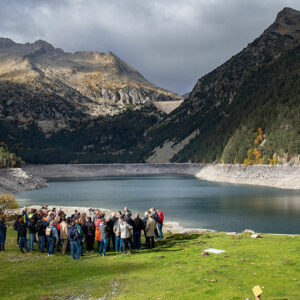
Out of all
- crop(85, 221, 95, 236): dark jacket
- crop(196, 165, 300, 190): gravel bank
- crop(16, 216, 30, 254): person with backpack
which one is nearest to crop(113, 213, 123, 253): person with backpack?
crop(85, 221, 95, 236): dark jacket

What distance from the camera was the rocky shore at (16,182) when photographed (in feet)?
344

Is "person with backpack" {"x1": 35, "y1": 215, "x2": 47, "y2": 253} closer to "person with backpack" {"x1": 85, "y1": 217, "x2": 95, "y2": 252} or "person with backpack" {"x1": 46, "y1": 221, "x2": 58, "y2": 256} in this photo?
"person with backpack" {"x1": 46, "y1": 221, "x2": 58, "y2": 256}

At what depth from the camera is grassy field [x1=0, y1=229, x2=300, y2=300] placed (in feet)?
51.0

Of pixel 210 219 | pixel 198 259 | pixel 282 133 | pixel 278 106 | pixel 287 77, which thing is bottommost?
pixel 210 219

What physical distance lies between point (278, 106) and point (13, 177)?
98878mm

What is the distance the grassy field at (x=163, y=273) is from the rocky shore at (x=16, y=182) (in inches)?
3237

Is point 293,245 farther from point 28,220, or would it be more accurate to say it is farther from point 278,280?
point 28,220

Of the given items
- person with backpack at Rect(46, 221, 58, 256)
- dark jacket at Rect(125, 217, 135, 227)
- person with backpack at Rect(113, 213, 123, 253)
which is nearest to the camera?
person with backpack at Rect(46, 221, 58, 256)

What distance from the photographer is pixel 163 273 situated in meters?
18.6

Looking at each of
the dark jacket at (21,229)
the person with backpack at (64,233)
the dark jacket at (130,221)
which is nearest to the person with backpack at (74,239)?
the person with backpack at (64,233)

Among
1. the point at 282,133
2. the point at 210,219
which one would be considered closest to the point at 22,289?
the point at 210,219

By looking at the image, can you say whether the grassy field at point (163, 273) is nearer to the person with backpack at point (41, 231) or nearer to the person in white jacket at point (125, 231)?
the person with backpack at point (41, 231)

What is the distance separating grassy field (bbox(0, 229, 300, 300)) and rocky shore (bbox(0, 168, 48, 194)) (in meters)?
82.2

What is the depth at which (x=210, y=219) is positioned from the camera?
52.6m
